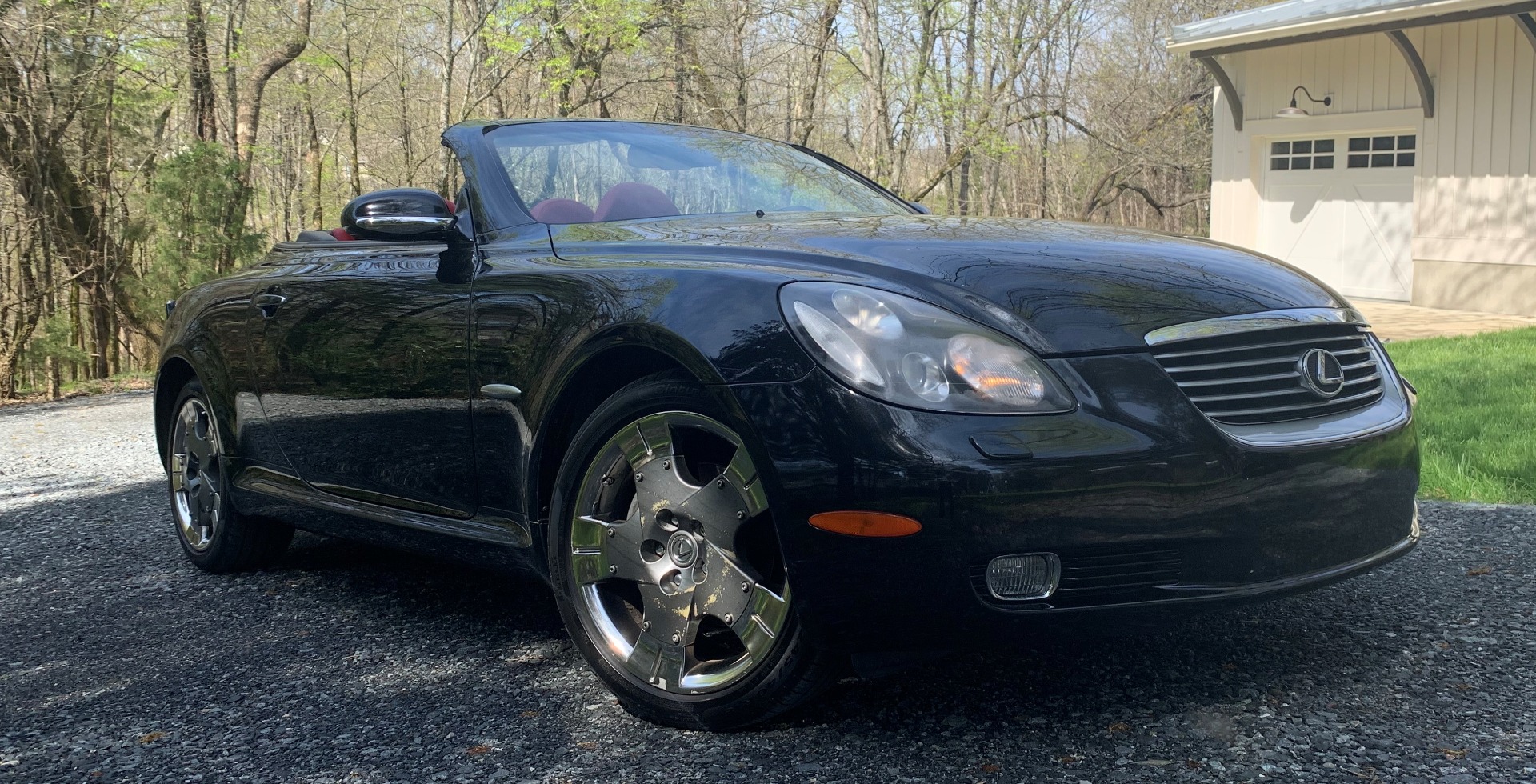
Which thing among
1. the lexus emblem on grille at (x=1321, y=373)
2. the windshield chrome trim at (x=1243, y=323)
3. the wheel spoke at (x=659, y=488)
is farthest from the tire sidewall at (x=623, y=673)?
the lexus emblem on grille at (x=1321, y=373)

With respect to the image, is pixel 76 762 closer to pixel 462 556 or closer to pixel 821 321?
pixel 462 556

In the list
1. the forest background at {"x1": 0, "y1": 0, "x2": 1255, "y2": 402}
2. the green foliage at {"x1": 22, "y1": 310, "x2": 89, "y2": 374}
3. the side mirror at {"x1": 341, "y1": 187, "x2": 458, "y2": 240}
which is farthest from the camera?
the forest background at {"x1": 0, "y1": 0, "x2": 1255, "y2": 402}

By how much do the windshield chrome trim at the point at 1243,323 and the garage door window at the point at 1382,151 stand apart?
43.8 ft

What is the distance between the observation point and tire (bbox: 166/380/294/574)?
4.60 meters

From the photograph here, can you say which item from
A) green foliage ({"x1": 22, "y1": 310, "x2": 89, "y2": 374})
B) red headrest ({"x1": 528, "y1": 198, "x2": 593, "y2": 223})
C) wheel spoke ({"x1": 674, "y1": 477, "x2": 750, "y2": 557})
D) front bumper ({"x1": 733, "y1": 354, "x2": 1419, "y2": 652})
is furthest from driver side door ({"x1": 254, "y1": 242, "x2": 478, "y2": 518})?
green foliage ({"x1": 22, "y1": 310, "x2": 89, "y2": 374})

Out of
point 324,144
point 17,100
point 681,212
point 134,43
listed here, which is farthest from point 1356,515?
point 324,144

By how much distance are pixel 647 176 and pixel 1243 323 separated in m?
1.85

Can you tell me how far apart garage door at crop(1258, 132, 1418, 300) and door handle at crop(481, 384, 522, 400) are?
14.1 m

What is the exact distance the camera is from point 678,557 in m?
2.83

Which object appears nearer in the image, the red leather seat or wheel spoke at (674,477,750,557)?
wheel spoke at (674,477,750,557)

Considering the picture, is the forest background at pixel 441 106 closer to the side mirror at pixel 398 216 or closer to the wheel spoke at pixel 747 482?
the side mirror at pixel 398 216

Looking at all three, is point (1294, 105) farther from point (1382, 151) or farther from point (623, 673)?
point (623, 673)

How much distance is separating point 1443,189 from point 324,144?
2416cm

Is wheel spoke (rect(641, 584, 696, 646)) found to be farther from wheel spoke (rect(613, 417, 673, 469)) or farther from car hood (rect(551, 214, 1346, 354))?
car hood (rect(551, 214, 1346, 354))
